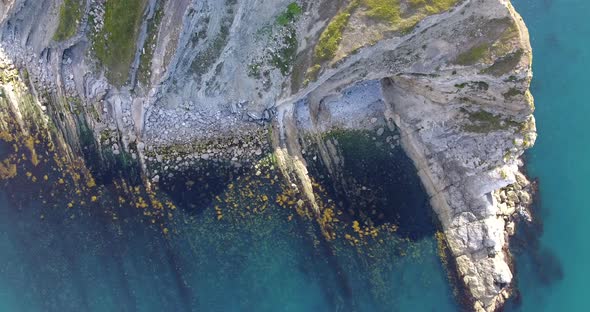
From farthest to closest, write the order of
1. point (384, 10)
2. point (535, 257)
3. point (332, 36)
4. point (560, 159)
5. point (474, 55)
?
1. point (560, 159)
2. point (535, 257)
3. point (332, 36)
4. point (474, 55)
5. point (384, 10)

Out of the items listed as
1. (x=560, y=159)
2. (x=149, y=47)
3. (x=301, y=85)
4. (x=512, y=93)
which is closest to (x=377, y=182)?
(x=301, y=85)

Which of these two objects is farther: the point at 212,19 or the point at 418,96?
the point at 418,96

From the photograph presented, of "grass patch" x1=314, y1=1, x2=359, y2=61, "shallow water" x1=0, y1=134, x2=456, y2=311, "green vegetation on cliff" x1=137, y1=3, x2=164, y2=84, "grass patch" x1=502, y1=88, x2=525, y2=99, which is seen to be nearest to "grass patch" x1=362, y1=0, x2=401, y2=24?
"grass patch" x1=314, y1=1, x2=359, y2=61

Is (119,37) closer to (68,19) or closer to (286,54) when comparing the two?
(68,19)

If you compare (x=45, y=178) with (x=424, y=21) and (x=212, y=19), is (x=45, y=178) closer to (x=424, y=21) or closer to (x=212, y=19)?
(x=212, y=19)

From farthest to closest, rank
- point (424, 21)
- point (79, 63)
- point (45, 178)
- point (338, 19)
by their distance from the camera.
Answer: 1. point (45, 178)
2. point (79, 63)
3. point (338, 19)
4. point (424, 21)

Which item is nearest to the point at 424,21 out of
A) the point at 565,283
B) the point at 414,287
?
the point at 414,287
